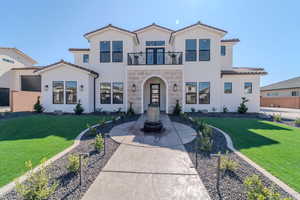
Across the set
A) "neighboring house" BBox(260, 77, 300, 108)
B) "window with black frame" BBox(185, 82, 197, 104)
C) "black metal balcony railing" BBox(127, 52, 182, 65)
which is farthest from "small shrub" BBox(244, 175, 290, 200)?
"neighboring house" BBox(260, 77, 300, 108)

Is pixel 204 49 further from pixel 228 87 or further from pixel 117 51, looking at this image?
pixel 117 51

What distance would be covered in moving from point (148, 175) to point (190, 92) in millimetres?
10331

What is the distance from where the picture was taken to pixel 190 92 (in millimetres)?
12570

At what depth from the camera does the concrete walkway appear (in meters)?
2.73

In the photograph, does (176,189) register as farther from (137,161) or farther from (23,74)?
(23,74)

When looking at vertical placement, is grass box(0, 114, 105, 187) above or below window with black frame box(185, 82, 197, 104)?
below

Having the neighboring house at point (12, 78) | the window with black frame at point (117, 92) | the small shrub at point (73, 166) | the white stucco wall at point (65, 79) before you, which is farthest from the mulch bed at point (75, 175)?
the neighboring house at point (12, 78)

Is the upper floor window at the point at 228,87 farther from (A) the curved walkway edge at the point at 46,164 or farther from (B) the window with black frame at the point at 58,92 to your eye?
(B) the window with black frame at the point at 58,92

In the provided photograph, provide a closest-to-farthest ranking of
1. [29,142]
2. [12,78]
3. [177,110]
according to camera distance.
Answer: [29,142]
[177,110]
[12,78]

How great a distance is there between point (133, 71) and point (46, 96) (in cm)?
830

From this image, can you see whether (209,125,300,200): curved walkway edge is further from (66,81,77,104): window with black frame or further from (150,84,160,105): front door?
(66,81,77,104): window with black frame

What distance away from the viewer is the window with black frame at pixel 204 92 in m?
12.4

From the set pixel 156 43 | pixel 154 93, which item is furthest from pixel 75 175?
pixel 156 43

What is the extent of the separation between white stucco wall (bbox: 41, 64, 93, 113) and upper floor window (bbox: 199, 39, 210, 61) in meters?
10.6
